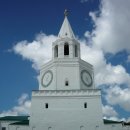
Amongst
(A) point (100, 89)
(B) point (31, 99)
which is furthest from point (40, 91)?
(A) point (100, 89)

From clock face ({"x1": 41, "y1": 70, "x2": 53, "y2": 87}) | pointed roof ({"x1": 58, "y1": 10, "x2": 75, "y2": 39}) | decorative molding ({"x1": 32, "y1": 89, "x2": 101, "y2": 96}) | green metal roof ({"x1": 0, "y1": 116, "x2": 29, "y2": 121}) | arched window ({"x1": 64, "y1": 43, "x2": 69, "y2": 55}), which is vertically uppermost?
pointed roof ({"x1": 58, "y1": 10, "x2": 75, "y2": 39})

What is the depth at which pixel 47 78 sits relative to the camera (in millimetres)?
47500

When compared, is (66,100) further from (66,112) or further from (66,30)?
(66,30)

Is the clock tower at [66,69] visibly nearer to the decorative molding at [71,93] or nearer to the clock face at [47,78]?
the clock face at [47,78]

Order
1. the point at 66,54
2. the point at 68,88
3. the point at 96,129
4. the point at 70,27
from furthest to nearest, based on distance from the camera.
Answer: the point at 70,27
the point at 66,54
the point at 68,88
the point at 96,129

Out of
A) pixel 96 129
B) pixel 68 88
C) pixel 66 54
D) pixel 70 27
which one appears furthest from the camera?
pixel 70 27

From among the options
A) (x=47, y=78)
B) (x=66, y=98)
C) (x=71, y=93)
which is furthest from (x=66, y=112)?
(x=47, y=78)

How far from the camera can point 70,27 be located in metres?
53.3

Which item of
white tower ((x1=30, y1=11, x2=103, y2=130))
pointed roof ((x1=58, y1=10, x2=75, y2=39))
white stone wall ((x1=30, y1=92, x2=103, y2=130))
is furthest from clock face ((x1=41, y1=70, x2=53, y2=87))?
pointed roof ((x1=58, y1=10, x2=75, y2=39))

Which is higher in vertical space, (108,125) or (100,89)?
(100,89)

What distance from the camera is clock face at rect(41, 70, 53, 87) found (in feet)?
155

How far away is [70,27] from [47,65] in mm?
9400

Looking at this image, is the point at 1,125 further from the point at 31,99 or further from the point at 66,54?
the point at 66,54

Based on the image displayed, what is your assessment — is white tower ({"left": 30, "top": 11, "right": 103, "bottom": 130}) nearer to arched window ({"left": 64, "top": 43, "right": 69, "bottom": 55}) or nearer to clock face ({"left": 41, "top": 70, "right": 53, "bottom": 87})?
clock face ({"left": 41, "top": 70, "right": 53, "bottom": 87})
